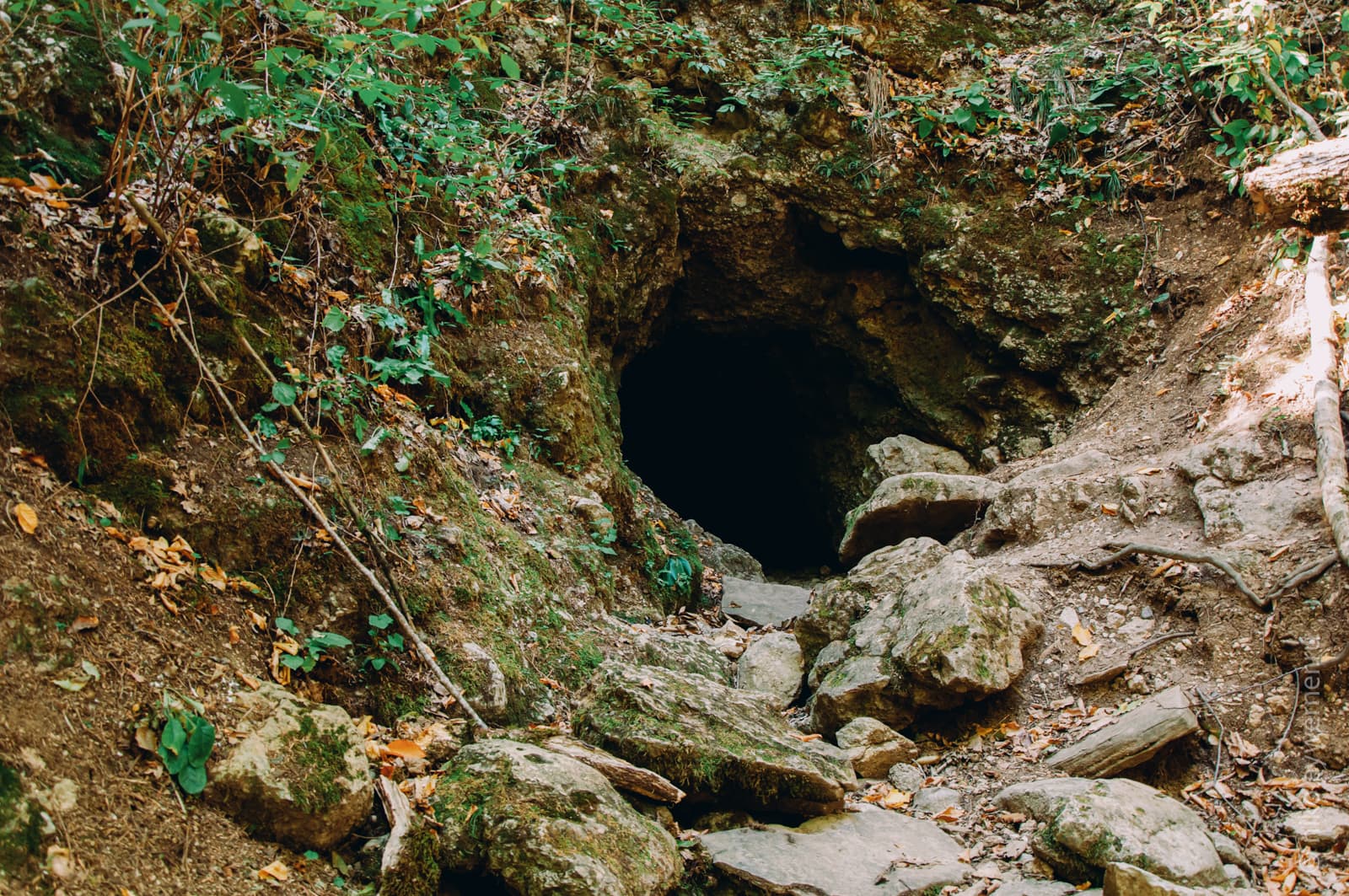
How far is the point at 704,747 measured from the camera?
10.9 ft

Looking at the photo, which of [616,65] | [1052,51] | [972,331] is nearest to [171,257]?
[616,65]

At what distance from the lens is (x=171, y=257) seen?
3166 millimetres

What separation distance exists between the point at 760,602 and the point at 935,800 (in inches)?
131

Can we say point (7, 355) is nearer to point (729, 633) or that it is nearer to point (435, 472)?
point (435, 472)

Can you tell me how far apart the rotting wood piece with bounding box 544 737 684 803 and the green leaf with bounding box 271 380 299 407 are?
1761 mm

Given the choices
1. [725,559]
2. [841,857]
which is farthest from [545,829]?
[725,559]

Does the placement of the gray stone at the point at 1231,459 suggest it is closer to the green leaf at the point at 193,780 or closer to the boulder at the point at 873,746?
the boulder at the point at 873,746

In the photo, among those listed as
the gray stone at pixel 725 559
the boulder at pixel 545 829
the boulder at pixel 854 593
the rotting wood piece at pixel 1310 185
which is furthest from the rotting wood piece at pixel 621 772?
the gray stone at pixel 725 559

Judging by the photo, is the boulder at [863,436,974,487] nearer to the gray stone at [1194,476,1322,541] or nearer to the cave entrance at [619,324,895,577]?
the cave entrance at [619,324,895,577]

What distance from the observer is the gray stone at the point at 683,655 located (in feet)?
15.4

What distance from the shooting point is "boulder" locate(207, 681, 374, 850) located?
2.28m

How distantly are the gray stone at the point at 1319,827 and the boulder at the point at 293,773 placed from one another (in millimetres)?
3527

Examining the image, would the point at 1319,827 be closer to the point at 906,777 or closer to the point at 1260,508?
the point at 906,777

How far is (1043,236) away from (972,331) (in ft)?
3.84
